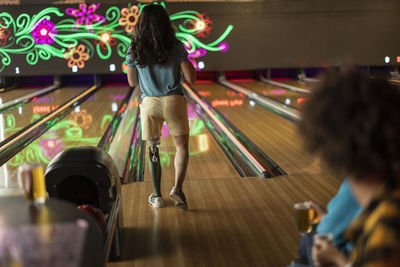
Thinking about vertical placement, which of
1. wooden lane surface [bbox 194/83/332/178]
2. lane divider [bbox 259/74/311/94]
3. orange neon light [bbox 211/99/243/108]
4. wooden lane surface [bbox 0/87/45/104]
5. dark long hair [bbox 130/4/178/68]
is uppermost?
dark long hair [bbox 130/4/178/68]

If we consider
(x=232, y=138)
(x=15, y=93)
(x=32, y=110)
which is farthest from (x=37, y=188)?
(x=15, y=93)

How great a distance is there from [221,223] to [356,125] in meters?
1.77

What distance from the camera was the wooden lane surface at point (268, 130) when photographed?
3800mm

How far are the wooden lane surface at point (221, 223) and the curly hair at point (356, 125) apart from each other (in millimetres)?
1271

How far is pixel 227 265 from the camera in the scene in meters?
2.11

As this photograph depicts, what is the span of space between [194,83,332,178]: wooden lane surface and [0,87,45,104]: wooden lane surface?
330cm

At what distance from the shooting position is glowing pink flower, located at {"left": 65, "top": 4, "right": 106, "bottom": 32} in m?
9.50

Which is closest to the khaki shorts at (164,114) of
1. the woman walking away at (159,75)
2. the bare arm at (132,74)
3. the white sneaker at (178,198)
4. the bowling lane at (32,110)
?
the woman walking away at (159,75)

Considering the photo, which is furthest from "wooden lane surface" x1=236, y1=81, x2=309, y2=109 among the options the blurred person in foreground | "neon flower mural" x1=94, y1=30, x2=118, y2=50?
the blurred person in foreground

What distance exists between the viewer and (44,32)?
31.1 feet

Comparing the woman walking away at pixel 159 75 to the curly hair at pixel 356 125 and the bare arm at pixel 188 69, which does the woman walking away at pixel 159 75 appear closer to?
the bare arm at pixel 188 69

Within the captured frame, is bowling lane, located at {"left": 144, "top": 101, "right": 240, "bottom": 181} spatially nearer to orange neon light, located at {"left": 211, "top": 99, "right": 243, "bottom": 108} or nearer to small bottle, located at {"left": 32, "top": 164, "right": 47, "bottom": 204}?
orange neon light, located at {"left": 211, "top": 99, "right": 243, "bottom": 108}

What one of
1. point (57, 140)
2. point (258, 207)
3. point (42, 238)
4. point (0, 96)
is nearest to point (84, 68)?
point (0, 96)

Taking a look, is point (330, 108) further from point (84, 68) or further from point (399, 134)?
point (84, 68)
